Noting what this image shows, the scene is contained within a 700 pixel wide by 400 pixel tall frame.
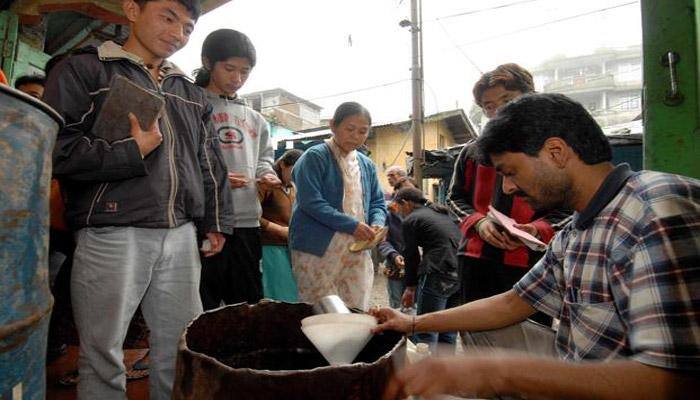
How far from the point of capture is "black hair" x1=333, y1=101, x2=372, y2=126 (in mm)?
3070

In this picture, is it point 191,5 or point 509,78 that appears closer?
point 191,5

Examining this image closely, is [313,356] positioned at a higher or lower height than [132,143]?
lower

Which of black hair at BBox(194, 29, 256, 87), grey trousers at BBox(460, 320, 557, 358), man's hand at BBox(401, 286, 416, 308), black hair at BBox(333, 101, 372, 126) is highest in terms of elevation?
black hair at BBox(194, 29, 256, 87)

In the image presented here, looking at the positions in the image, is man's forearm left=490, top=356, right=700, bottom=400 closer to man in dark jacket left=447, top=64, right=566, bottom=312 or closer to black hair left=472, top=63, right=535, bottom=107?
man in dark jacket left=447, top=64, right=566, bottom=312

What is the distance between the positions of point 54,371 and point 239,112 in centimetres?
229

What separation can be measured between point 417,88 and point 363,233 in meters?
9.07

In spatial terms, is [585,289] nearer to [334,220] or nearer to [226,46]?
[334,220]

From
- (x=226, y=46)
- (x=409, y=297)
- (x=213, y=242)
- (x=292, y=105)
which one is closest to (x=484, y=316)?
(x=213, y=242)

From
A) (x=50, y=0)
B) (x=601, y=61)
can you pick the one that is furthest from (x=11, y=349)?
(x=601, y=61)

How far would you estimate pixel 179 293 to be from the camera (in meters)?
1.87

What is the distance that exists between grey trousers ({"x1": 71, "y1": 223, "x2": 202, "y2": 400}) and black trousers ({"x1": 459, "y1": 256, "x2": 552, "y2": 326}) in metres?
1.55

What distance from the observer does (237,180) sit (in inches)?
101

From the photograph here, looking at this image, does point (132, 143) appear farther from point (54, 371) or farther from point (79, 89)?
point (54, 371)

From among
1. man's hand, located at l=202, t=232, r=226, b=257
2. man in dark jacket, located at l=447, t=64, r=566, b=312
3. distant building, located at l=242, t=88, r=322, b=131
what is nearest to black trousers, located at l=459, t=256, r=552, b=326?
man in dark jacket, located at l=447, t=64, r=566, b=312
